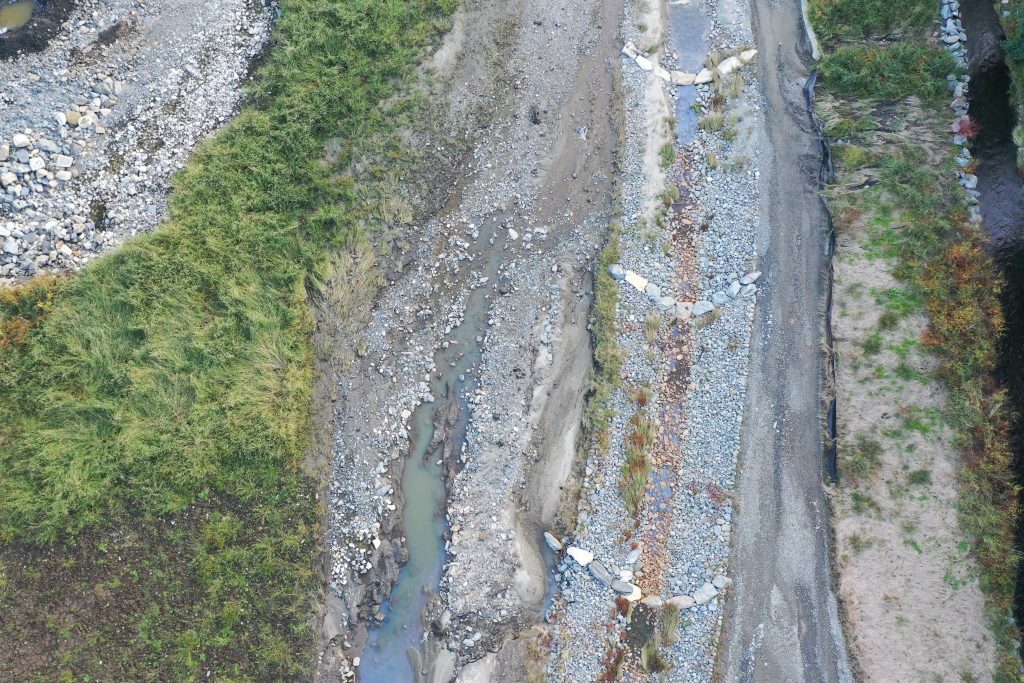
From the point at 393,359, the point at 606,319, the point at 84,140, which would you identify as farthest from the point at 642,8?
the point at 84,140

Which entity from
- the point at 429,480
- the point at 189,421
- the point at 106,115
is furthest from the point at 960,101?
the point at 106,115

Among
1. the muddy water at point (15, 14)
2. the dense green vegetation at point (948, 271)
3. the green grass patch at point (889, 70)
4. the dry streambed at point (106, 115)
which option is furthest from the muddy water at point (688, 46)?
the muddy water at point (15, 14)

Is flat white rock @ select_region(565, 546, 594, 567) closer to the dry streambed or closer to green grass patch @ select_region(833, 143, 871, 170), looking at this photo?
green grass patch @ select_region(833, 143, 871, 170)

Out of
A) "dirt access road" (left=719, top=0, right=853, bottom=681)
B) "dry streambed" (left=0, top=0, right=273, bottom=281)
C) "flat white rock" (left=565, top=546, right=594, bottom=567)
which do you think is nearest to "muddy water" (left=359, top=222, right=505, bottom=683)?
"flat white rock" (left=565, top=546, right=594, bottom=567)

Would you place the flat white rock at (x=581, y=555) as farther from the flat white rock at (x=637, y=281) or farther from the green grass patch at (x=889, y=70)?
the green grass patch at (x=889, y=70)

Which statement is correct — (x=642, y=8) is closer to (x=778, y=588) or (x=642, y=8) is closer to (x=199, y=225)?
(x=199, y=225)

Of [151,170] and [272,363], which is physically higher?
[151,170]
